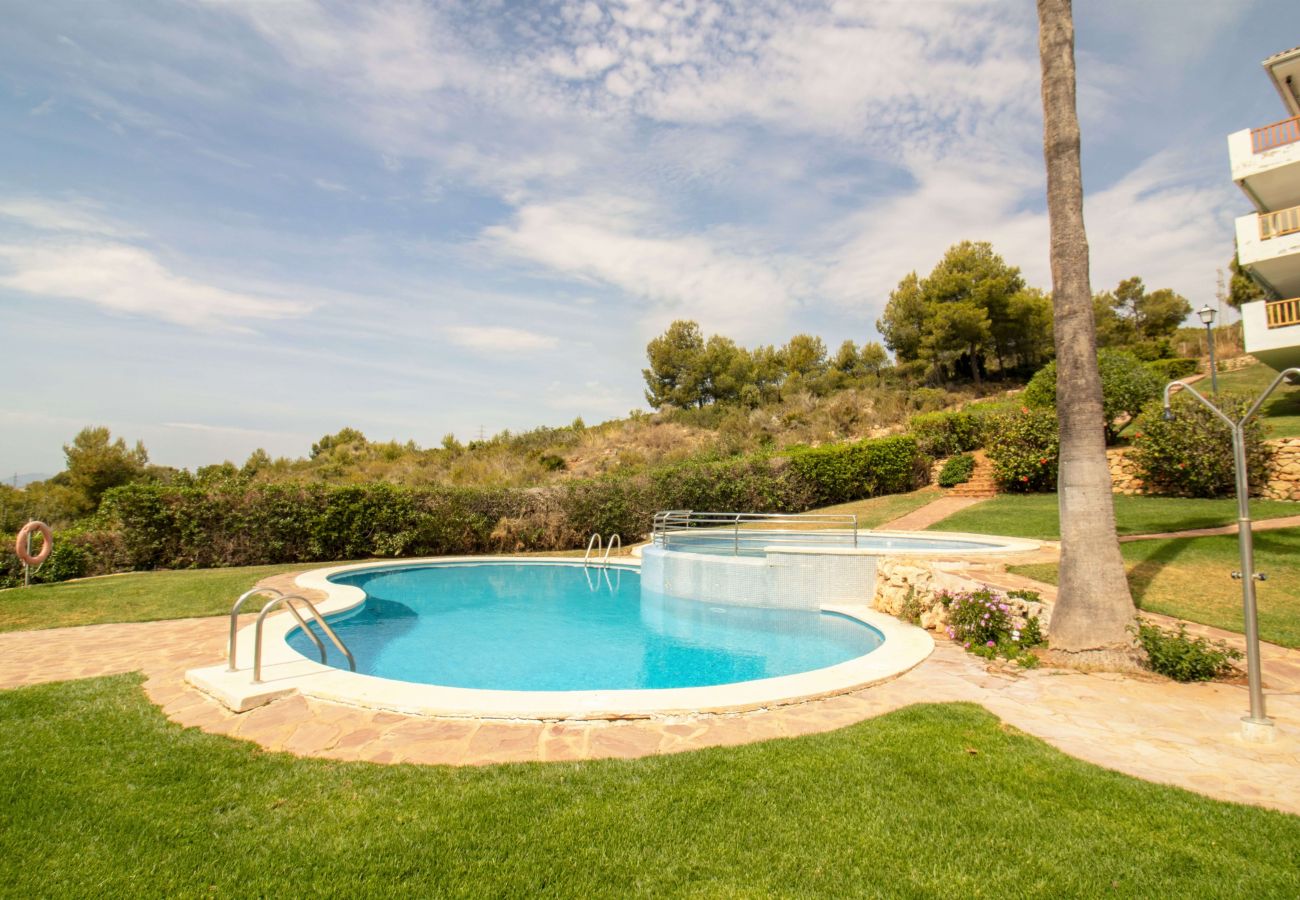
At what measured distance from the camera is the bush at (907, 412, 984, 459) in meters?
22.1

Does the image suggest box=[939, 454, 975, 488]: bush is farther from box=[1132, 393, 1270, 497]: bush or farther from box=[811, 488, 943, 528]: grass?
box=[1132, 393, 1270, 497]: bush

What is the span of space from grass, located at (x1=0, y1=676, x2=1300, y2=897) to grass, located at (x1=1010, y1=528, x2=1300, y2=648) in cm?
453

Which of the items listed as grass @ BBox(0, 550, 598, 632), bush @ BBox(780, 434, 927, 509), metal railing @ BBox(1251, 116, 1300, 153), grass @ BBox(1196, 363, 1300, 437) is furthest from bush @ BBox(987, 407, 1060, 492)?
grass @ BBox(0, 550, 598, 632)

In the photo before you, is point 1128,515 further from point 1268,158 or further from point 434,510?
point 434,510

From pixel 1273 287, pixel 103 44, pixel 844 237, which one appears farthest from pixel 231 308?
pixel 1273 287

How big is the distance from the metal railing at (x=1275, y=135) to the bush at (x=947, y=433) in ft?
34.4

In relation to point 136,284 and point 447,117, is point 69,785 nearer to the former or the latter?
point 447,117

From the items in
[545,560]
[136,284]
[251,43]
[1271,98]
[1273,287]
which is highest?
[1271,98]

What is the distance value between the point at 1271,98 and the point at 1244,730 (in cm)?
2442

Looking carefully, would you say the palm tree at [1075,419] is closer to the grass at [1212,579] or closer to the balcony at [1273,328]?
the grass at [1212,579]

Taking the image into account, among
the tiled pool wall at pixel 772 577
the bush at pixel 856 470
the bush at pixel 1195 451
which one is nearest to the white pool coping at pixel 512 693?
the tiled pool wall at pixel 772 577

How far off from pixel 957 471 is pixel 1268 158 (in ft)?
36.9

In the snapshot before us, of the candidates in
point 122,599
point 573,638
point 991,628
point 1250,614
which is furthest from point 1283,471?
point 122,599

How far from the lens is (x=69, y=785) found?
3.40 m
